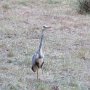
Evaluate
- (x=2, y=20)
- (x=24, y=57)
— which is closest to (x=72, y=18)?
(x=2, y=20)

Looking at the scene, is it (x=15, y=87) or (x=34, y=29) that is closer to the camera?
(x=15, y=87)

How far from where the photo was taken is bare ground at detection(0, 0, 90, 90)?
298 inches

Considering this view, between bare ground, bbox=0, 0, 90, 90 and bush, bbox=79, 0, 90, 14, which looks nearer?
bare ground, bbox=0, 0, 90, 90

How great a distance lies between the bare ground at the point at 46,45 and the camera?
7.58m

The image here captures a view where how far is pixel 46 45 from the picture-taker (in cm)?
1073

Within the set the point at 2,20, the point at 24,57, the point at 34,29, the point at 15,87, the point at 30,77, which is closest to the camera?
the point at 15,87

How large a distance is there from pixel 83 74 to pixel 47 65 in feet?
2.58

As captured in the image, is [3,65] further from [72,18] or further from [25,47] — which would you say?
[72,18]

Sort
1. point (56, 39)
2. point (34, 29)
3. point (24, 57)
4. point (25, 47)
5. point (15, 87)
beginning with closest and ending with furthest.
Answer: point (15, 87) < point (24, 57) < point (25, 47) < point (56, 39) < point (34, 29)

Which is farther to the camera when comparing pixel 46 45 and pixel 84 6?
pixel 84 6

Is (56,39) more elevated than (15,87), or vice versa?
(15,87)

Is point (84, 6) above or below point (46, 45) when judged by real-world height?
below

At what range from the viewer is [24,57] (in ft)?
30.7

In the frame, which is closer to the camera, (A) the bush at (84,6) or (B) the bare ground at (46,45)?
(B) the bare ground at (46,45)
